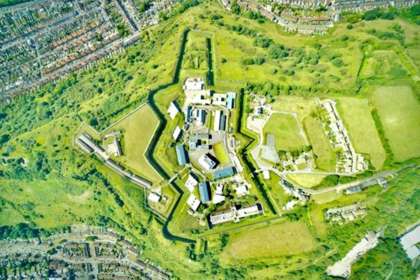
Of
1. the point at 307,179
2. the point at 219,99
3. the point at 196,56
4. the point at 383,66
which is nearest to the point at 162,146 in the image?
the point at 219,99

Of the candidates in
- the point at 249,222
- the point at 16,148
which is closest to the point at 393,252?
the point at 249,222

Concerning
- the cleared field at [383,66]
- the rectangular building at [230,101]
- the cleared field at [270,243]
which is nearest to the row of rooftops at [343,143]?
the cleared field at [383,66]

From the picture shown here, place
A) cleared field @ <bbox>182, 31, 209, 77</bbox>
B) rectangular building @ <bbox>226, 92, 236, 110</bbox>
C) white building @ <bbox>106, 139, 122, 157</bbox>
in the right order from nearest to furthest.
Answer: rectangular building @ <bbox>226, 92, 236, 110</bbox> < white building @ <bbox>106, 139, 122, 157</bbox> < cleared field @ <bbox>182, 31, 209, 77</bbox>

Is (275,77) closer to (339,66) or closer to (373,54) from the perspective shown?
(339,66)

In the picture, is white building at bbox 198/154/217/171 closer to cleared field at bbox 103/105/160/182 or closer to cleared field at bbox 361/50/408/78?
cleared field at bbox 103/105/160/182

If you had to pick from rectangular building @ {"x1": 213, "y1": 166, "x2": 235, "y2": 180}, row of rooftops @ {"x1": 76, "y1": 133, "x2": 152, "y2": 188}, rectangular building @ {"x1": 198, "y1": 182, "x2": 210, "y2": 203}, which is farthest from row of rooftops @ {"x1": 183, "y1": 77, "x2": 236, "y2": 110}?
row of rooftops @ {"x1": 76, "y1": 133, "x2": 152, "y2": 188}

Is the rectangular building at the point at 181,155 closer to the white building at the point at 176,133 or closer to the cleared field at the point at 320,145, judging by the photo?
the white building at the point at 176,133
